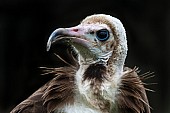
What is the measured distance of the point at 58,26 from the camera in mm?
12484

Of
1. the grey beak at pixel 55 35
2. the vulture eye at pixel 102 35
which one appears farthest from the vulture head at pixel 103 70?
the grey beak at pixel 55 35

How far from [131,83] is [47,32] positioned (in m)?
7.30

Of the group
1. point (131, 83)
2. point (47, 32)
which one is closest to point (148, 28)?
point (47, 32)

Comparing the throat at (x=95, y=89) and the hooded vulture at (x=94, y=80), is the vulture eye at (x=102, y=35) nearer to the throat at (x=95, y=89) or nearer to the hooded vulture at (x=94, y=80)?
the hooded vulture at (x=94, y=80)

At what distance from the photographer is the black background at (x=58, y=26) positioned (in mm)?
12320

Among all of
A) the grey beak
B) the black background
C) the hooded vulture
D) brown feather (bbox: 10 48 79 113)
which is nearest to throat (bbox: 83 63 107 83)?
the hooded vulture

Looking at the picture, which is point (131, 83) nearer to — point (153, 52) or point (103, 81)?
point (103, 81)

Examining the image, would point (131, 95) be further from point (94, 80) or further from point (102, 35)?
point (102, 35)

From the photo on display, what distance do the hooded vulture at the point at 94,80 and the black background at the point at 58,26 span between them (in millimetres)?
6920

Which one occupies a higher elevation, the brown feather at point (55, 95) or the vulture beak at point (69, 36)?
the vulture beak at point (69, 36)

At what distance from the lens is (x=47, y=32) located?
12.4 m

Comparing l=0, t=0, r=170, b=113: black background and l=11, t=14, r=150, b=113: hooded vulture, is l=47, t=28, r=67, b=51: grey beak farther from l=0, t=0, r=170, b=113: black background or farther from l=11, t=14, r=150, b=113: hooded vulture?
l=0, t=0, r=170, b=113: black background

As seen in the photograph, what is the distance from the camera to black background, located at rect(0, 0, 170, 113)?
12320mm

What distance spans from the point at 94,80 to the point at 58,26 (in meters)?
7.44
